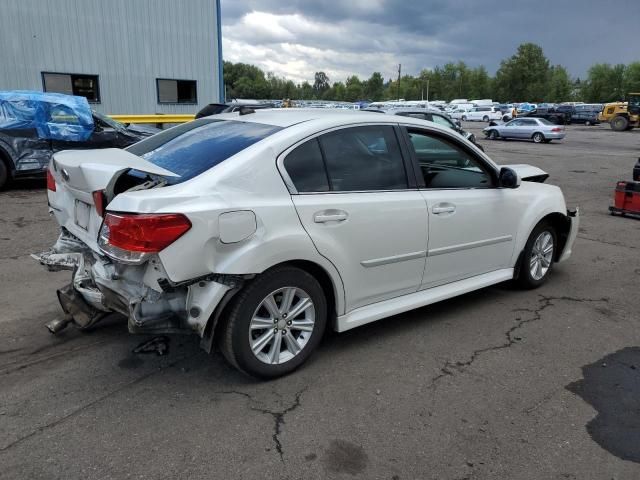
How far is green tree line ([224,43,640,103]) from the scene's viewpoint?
86.8 metres

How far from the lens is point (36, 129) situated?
32.1ft

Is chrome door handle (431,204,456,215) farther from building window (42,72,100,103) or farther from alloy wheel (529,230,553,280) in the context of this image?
building window (42,72,100,103)

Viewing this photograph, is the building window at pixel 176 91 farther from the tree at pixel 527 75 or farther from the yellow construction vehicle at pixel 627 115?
the tree at pixel 527 75

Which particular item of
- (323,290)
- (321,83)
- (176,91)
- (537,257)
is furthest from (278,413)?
(321,83)

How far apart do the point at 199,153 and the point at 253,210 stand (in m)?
0.68

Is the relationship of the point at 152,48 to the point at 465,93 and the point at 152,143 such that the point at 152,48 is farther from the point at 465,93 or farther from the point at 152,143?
the point at 465,93

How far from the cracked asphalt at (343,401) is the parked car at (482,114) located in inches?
2124

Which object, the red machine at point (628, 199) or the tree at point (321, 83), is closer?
the red machine at point (628, 199)

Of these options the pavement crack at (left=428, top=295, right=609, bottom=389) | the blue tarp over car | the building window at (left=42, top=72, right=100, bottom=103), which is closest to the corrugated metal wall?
the building window at (left=42, top=72, right=100, bottom=103)

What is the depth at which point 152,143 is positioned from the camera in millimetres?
4031

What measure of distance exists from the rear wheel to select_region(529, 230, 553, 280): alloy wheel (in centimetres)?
4187

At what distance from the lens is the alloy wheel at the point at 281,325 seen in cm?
322

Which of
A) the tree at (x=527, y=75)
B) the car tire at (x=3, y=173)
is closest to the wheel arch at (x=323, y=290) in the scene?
the car tire at (x=3, y=173)

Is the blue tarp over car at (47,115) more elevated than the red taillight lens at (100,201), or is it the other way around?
the blue tarp over car at (47,115)
